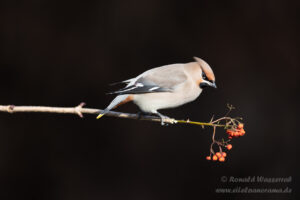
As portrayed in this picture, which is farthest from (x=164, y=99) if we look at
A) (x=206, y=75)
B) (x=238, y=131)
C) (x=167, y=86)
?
(x=238, y=131)

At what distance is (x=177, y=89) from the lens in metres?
1.74

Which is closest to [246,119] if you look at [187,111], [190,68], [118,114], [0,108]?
[187,111]

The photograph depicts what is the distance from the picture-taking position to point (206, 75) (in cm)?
164

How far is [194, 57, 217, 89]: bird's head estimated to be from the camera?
5.25 feet

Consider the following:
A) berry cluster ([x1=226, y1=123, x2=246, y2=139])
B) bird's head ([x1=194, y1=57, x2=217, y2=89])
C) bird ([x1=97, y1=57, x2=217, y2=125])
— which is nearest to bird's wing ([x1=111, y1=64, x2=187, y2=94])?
bird ([x1=97, y1=57, x2=217, y2=125])

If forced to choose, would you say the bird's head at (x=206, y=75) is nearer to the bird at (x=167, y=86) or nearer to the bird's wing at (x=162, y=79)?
the bird at (x=167, y=86)

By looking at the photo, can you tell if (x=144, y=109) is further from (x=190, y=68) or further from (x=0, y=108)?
(x=0, y=108)

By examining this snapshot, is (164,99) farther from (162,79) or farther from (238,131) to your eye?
(238,131)

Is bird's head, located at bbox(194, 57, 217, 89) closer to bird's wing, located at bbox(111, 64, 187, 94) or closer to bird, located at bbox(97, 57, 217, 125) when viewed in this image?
bird, located at bbox(97, 57, 217, 125)

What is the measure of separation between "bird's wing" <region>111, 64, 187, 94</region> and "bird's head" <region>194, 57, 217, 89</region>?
10 centimetres

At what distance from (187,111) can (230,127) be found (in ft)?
4.18

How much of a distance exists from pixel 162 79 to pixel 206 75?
22 centimetres

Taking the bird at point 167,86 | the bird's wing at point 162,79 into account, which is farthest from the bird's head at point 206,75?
the bird's wing at point 162,79

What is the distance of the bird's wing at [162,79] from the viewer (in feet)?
5.60
